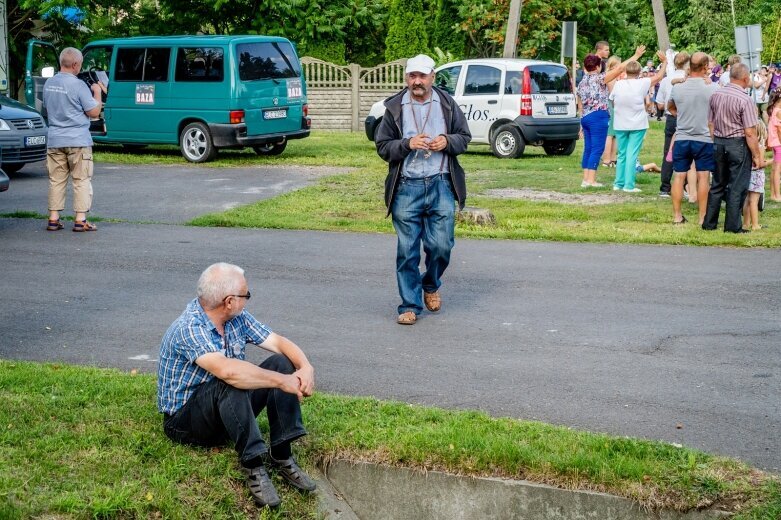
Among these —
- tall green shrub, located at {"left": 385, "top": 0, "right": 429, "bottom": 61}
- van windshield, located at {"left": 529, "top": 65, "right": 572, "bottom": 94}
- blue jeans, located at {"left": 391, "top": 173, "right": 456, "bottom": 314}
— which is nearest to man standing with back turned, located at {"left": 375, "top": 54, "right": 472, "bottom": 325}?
blue jeans, located at {"left": 391, "top": 173, "right": 456, "bottom": 314}

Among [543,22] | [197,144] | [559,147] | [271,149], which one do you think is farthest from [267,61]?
[543,22]

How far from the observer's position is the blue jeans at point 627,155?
52.5ft

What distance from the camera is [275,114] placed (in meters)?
20.5

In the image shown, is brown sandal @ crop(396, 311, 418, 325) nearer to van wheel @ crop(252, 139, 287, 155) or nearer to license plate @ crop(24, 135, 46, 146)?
license plate @ crop(24, 135, 46, 146)

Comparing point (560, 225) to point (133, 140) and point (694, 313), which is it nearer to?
point (694, 313)

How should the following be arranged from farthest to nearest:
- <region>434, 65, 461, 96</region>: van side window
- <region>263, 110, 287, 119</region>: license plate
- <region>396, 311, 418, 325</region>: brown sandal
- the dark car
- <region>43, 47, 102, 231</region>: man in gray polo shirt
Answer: <region>434, 65, 461, 96</region>: van side window < <region>263, 110, 287, 119</region>: license plate < the dark car < <region>43, 47, 102, 231</region>: man in gray polo shirt < <region>396, 311, 418, 325</region>: brown sandal

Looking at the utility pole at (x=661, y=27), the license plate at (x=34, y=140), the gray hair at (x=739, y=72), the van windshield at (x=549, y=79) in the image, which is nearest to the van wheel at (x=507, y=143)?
the van windshield at (x=549, y=79)

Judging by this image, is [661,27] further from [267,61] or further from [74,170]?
[74,170]

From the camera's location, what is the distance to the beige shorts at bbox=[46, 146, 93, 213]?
12484 millimetres

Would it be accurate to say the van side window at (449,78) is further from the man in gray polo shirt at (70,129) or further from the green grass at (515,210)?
the man in gray polo shirt at (70,129)

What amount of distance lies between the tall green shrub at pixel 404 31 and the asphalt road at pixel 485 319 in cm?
2064

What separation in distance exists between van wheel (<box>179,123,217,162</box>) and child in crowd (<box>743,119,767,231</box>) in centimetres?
1052

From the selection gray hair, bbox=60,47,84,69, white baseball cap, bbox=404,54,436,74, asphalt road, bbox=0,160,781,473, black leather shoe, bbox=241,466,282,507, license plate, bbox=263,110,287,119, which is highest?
gray hair, bbox=60,47,84,69

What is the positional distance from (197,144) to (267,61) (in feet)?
6.46
